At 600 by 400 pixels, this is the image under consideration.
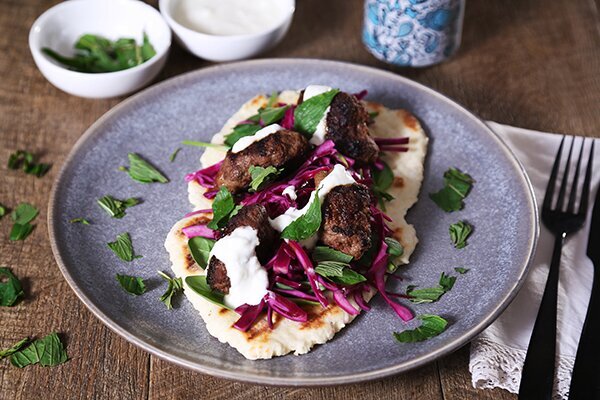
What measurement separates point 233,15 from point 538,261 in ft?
8.36

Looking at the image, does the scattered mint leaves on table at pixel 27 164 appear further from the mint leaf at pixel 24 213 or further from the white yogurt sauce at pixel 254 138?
the white yogurt sauce at pixel 254 138

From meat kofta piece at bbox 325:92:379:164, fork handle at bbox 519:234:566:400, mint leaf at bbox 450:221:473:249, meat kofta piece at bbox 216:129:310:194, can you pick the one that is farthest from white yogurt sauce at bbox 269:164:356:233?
fork handle at bbox 519:234:566:400

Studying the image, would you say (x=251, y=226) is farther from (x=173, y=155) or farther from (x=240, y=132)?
(x=173, y=155)

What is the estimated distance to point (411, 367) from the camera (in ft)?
10.4

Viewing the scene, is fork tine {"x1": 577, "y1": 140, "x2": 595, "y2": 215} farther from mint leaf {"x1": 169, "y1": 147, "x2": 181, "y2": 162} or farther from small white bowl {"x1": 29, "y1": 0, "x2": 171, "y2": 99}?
small white bowl {"x1": 29, "y1": 0, "x2": 171, "y2": 99}

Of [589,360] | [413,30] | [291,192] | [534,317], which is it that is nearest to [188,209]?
[291,192]

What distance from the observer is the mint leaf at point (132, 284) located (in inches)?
142

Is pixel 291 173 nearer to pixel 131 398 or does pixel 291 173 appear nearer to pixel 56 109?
pixel 131 398

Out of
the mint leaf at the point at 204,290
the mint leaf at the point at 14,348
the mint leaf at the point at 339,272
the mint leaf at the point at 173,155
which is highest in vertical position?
the mint leaf at the point at 339,272

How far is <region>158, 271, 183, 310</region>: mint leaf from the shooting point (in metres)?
3.56

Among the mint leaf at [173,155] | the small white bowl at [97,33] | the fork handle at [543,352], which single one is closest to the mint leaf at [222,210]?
the mint leaf at [173,155]

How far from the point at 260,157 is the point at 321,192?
0.40m

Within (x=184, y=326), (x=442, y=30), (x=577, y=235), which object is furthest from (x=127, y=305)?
(x=442, y=30)

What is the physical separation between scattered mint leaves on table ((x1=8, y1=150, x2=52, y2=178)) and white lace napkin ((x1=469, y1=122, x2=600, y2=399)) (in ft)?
8.38
